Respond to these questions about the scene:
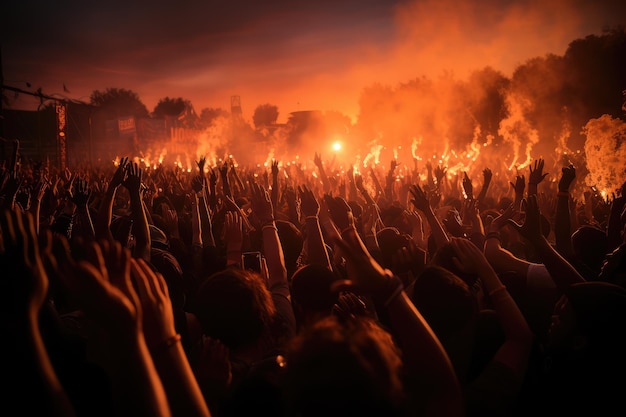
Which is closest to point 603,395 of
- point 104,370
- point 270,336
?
point 270,336

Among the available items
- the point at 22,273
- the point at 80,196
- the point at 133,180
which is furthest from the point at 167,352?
the point at 80,196

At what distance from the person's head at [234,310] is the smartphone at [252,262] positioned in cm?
150

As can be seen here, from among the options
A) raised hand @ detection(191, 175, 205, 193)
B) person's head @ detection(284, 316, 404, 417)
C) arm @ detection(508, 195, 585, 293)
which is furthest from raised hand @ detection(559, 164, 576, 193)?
raised hand @ detection(191, 175, 205, 193)

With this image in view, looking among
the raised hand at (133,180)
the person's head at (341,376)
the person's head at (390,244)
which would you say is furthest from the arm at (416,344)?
the raised hand at (133,180)

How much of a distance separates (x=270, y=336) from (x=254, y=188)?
7.08ft

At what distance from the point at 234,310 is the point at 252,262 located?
1.88 meters

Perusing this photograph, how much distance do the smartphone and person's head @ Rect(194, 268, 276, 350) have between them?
1.50 meters

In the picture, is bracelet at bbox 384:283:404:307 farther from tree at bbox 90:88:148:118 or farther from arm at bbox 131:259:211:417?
tree at bbox 90:88:148:118

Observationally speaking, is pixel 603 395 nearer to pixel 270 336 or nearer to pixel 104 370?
pixel 270 336

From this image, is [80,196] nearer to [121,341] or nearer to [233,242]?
[233,242]

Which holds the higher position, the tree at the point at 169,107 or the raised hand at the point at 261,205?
the tree at the point at 169,107

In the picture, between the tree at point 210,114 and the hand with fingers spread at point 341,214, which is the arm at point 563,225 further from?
the tree at point 210,114

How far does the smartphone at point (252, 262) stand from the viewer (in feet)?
13.7

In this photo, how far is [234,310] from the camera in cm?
246
